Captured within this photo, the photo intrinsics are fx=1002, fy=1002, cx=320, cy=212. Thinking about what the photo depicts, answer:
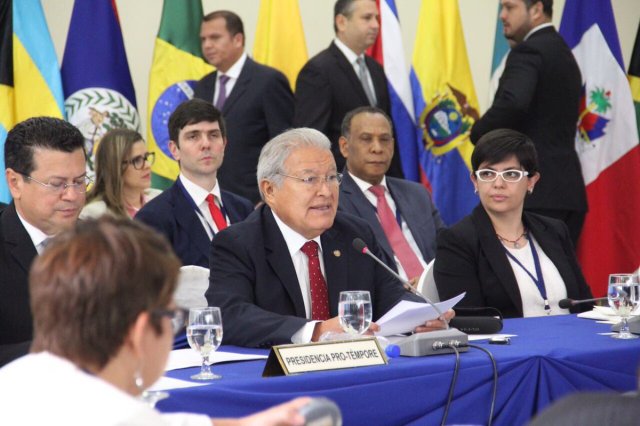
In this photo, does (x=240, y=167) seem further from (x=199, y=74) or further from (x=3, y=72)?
(x=3, y=72)

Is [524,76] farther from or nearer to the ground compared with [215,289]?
farther from the ground

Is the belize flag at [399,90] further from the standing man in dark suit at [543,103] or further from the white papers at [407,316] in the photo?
the white papers at [407,316]

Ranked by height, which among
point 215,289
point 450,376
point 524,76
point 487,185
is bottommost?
point 450,376

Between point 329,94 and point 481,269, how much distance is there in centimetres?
234

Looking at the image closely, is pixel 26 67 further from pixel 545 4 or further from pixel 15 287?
pixel 15 287

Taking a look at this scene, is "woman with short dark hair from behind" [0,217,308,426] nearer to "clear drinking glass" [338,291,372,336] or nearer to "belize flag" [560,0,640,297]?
"clear drinking glass" [338,291,372,336]

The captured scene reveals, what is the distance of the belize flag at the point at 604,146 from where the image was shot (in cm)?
641

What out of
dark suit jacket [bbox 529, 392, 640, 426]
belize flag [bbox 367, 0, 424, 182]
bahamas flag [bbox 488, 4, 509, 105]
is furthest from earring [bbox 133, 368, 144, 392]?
bahamas flag [bbox 488, 4, 509, 105]

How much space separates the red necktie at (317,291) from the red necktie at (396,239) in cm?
158

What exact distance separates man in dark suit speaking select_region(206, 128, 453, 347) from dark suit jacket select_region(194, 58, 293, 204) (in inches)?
98.1

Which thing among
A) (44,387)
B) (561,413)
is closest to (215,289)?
(44,387)

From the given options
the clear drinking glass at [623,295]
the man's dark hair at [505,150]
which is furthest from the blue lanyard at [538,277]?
the clear drinking glass at [623,295]

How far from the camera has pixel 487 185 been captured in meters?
3.88

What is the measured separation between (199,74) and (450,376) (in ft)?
13.6
